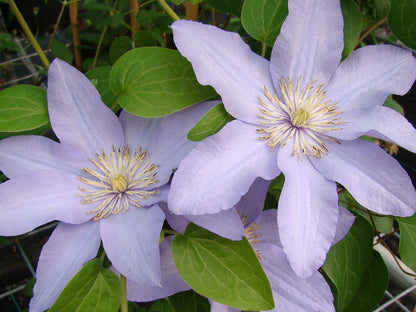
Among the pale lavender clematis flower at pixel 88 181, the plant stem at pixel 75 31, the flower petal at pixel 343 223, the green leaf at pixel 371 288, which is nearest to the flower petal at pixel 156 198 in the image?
the pale lavender clematis flower at pixel 88 181

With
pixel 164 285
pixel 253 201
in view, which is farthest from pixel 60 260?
pixel 253 201

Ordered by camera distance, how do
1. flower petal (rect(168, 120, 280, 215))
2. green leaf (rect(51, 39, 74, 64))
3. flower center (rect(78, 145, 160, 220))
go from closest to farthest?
flower petal (rect(168, 120, 280, 215))
flower center (rect(78, 145, 160, 220))
green leaf (rect(51, 39, 74, 64))

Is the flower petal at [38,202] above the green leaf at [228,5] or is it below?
below

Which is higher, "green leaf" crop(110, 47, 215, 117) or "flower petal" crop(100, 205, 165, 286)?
"green leaf" crop(110, 47, 215, 117)

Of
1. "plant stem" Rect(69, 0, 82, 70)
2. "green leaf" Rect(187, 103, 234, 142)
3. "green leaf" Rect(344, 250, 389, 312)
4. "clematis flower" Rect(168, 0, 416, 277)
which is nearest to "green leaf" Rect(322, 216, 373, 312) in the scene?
"green leaf" Rect(344, 250, 389, 312)

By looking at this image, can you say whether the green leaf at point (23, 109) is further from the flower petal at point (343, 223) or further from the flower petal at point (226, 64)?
the flower petal at point (343, 223)

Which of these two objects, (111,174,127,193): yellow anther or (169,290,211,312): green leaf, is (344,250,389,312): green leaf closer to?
(169,290,211,312): green leaf

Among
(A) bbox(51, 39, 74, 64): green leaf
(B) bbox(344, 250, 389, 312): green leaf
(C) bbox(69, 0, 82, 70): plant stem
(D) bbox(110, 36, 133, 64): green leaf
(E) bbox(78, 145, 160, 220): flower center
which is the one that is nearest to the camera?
(E) bbox(78, 145, 160, 220): flower center
